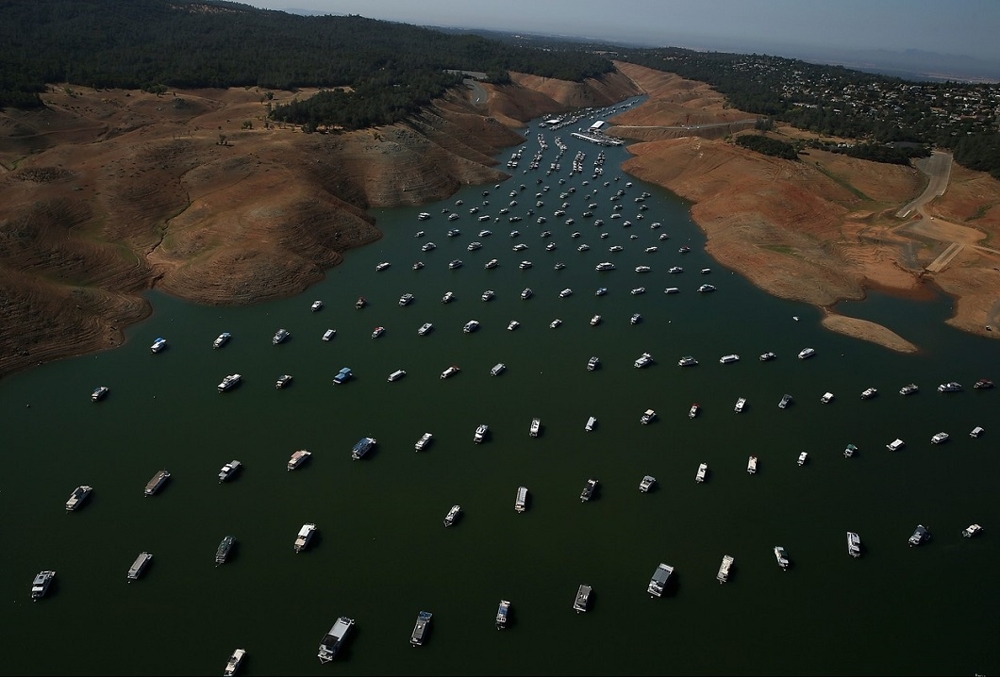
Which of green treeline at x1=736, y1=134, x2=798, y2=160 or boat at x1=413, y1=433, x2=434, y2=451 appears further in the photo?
green treeline at x1=736, y1=134, x2=798, y2=160

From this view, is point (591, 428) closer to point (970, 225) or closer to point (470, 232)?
point (470, 232)

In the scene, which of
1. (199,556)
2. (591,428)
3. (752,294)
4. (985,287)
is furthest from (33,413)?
(985,287)

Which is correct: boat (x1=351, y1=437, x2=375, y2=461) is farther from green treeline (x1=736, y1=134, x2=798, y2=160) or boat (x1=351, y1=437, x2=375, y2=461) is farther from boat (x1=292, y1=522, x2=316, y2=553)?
green treeline (x1=736, y1=134, x2=798, y2=160)

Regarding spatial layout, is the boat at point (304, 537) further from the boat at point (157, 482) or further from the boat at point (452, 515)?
the boat at point (157, 482)

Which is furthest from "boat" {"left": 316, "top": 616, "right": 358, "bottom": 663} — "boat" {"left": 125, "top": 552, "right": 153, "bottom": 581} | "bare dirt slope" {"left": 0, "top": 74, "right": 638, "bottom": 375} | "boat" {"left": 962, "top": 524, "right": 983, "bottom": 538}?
"boat" {"left": 962, "top": 524, "right": 983, "bottom": 538}

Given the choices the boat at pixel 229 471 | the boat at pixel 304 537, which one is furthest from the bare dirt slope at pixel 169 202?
the boat at pixel 304 537

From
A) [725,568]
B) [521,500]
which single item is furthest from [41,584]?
[725,568]
